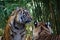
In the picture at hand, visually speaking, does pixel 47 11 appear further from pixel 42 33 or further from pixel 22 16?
pixel 22 16

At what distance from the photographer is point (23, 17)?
5059 millimetres

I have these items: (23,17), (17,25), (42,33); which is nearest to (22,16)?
(23,17)

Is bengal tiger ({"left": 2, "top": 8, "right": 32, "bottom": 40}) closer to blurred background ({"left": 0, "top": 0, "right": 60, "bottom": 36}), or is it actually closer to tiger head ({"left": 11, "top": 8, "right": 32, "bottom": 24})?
tiger head ({"left": 11, "top": 8, "right": 32, "bottom": 24})

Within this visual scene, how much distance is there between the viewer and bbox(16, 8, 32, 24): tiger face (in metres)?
5.02

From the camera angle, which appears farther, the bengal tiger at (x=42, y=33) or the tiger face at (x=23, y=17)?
the tiger face at (x=23, y=17)

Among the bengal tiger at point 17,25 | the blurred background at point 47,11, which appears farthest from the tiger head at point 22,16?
the blurred background at point 47,11

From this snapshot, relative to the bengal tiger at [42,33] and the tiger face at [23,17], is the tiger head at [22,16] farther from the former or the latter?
the bengal tiger at [42,33]

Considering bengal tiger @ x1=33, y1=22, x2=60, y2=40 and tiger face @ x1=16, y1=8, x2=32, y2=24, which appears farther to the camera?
tiger face @ x1=16, y1=8, x2=32, y2=24

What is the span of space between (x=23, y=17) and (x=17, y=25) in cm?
26

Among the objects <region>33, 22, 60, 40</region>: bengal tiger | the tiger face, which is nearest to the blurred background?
<region>33, 22, 60, 40</region>: bengal tiger

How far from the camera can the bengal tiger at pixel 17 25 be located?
200 inches

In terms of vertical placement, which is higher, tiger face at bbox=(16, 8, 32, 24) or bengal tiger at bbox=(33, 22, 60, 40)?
tiger face at bbox=(16, 8, 32, 24)

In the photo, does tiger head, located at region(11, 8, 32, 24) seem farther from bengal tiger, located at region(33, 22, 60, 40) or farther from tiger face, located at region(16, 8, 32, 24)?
bengal tiger, located at region(33, 22, 60, 40)

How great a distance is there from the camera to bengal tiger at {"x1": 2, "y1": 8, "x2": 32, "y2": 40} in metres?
5.09
